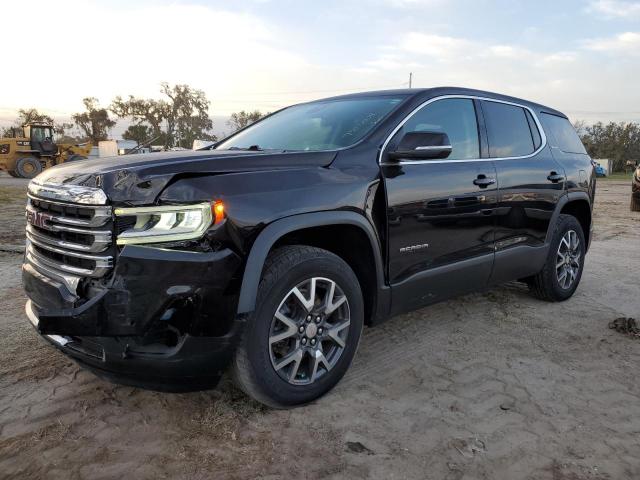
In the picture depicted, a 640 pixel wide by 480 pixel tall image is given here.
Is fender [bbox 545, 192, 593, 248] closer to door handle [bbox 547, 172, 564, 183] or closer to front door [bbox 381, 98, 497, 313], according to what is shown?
door handle [bbox 547, 172, 564, 183]

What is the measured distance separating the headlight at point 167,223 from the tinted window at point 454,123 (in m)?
1.65

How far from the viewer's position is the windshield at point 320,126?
3422 millimetres

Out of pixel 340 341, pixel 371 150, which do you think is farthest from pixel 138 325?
pixel 371 150

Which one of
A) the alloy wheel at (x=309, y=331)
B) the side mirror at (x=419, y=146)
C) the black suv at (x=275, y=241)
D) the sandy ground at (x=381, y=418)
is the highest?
the side mirror at (x=419, y=146)

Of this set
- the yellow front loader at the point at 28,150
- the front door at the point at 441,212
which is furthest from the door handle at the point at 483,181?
the yellow front loader at the point at 28,150

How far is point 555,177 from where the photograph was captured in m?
4.64

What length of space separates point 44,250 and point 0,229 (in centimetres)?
742

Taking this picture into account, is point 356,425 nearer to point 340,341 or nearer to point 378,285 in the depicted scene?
point 340,341

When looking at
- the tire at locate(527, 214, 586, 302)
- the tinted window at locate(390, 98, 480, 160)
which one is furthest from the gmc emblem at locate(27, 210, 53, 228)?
the tire at locate(527, 214, 586, 302)

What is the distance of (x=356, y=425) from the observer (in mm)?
2730

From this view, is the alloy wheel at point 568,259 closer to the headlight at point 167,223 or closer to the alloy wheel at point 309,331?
the alloy wheel at point 309,331

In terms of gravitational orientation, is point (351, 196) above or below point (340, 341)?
above

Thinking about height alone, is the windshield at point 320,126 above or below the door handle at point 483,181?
above

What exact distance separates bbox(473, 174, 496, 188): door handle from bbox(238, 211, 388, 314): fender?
119 centimetres
